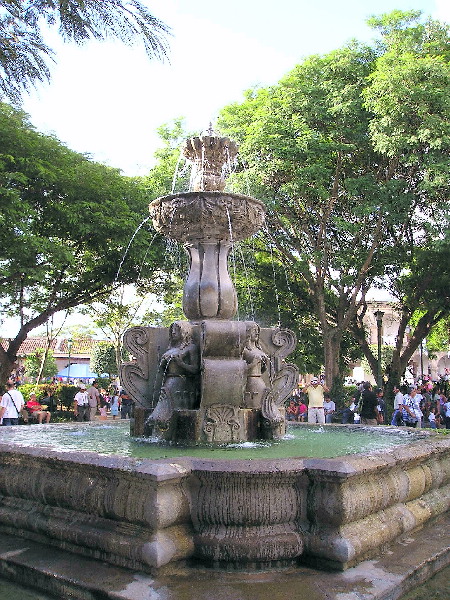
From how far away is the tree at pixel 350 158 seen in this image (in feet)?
52.9

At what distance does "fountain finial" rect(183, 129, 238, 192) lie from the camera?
767cm

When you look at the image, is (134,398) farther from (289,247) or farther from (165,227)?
(289,247)

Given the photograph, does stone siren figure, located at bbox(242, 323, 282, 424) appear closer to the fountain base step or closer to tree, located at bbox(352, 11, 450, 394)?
the fountain base step

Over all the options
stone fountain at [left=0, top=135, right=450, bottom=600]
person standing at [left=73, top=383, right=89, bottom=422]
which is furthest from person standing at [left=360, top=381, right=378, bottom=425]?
person standing at [left=73, top=383, right=89, bottom=422]

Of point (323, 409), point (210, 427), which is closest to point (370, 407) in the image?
point (323, 409)

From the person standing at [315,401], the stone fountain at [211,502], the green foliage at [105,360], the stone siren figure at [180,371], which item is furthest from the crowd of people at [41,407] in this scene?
the green foliage at [105,360]

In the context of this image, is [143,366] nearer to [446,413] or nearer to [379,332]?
[446,413]

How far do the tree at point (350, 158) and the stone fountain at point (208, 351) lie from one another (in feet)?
32.4

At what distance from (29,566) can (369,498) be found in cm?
242

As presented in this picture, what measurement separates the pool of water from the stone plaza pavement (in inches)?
38.2

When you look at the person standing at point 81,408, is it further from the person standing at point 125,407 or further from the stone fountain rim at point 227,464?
the stone fountain rim at point 227,464

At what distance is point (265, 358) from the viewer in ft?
21.8

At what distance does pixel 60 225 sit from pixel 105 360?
21.7 metres

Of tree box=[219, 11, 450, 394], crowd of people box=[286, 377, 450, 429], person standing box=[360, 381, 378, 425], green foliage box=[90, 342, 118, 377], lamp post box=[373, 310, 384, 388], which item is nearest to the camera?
crowd of people box=[286, 377, 450, 429]
